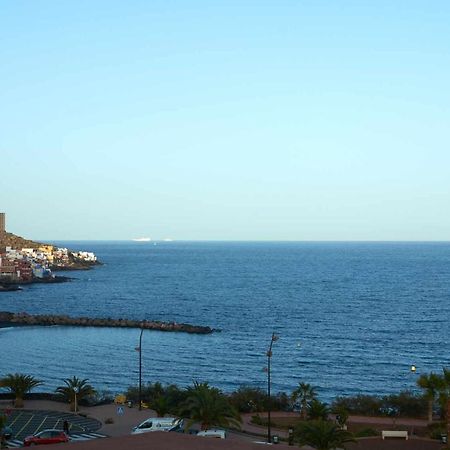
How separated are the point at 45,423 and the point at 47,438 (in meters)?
7.33

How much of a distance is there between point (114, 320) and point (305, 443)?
8188 centimetres

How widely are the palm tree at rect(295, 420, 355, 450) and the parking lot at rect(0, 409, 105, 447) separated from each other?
10.7 meters

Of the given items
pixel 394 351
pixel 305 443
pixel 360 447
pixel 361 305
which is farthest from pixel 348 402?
pixel 361 305

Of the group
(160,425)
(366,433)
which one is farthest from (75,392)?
(366,433)

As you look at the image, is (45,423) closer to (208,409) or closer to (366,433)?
(208,409)

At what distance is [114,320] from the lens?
10806 cm

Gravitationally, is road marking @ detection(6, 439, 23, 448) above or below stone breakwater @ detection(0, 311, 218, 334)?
above

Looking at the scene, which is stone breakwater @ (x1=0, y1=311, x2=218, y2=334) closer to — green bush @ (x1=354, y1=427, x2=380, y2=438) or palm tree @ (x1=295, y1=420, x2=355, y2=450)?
green bush @ (x1=354, y1=427, x2=380, y2=438)

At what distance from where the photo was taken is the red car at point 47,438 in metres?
30.1

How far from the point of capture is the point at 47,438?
30.5 meters

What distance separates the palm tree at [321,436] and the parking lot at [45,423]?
10729mm

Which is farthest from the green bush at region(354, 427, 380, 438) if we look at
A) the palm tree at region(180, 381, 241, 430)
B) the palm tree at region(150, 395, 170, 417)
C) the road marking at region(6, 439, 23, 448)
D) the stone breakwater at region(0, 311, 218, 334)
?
the stone breakwater at region(0, 311, 218, 334)

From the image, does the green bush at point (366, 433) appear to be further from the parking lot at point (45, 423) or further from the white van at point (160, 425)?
the parking lot at point (45, 423)

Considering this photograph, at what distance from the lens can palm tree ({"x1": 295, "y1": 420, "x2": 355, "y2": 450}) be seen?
28.6 m
